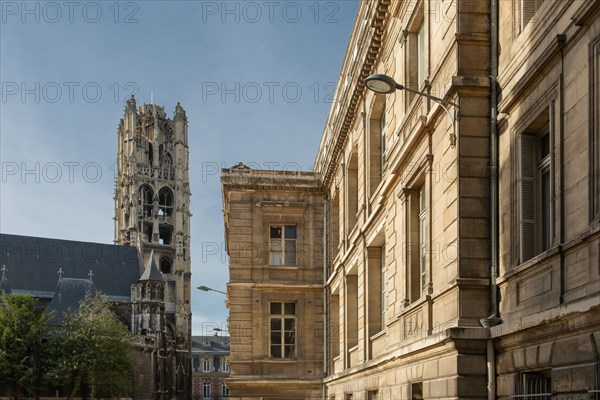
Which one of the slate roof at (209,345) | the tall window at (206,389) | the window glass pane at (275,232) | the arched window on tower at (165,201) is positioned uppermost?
the arched window on tower at (165,201)

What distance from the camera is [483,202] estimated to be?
10633 millimetres

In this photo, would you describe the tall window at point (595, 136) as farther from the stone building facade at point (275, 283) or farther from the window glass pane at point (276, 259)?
the window glass pane at point (276, 259)

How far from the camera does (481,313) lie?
1051 centimetres

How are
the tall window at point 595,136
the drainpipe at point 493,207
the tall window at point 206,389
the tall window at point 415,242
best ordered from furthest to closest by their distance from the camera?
the tall window at point 206,389 < the tall window at point 415,242 < the drainpipe at point 493,207 < the tall window at point 595,136

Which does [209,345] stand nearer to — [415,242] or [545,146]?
[415,242]

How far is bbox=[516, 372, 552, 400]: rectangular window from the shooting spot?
8961 mm

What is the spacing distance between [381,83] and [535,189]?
2941 millimetres

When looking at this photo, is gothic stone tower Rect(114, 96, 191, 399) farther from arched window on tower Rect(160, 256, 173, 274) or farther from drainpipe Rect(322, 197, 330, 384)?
drainpipe Rect(322, 197, 330, 384)

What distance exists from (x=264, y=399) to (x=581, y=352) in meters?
22.5

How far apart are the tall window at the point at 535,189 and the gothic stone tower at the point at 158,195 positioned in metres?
91.5

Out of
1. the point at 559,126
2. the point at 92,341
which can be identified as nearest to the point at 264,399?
the point at 559,126

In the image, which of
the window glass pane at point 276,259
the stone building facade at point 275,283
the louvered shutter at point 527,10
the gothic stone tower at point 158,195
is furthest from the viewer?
the gothic stone tower at point 158,195

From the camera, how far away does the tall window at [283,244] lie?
100 feet

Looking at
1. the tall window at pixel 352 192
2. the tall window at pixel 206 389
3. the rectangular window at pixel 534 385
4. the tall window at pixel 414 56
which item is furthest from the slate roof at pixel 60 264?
the rectangular window at pixel 534 385
